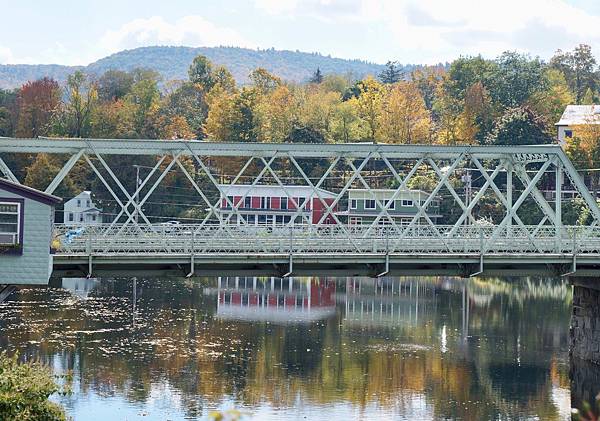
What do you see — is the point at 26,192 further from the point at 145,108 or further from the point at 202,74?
the point at 202,74

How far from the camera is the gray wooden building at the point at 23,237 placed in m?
38.1

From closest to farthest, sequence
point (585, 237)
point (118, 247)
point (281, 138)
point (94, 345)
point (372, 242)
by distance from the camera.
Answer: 1. point (118, 247)
2. point (372, 242)
3. point (585, 237)
4. point (94, 345)
5. point (281, 138)

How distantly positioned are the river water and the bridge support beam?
119 centimetres

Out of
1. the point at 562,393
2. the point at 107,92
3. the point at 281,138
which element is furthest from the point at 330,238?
the point at 107,92

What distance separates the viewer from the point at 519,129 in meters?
112

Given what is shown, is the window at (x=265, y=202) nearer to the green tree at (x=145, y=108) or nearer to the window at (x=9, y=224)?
the green tree at (x=145, y=108)

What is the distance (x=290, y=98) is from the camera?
129 meters

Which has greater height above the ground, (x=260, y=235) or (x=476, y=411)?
(x=260, y=235)

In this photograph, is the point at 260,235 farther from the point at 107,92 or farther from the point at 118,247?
the point at 107,92

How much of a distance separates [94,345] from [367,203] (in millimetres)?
51255

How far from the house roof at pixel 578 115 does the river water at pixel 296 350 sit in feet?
124

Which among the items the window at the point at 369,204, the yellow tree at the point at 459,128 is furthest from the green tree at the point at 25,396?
the yellow tree at the point at 459,128

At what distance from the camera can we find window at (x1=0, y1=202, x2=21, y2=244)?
38.2 meters

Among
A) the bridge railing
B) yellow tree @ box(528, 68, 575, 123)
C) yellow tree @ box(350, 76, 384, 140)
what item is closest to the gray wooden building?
the bridge railing
